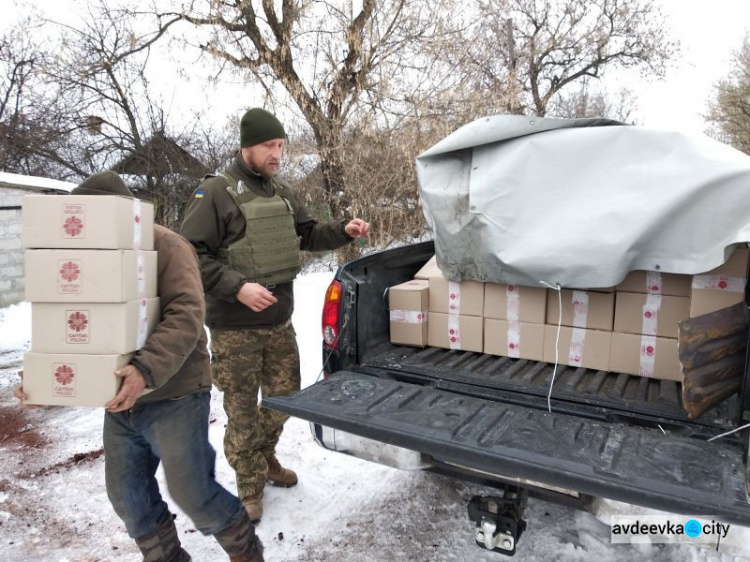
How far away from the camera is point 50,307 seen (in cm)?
191

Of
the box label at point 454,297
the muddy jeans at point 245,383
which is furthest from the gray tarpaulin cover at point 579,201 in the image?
the muddy jeans at point 245,383

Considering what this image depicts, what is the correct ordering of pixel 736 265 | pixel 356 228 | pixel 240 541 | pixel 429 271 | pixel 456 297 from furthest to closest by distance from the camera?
pixel 429 271 < pixel 356 228 < pixel 456 297 < pixel 736 265 < pixel 240 541

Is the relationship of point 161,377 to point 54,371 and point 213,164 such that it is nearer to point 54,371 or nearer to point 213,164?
point 54,371

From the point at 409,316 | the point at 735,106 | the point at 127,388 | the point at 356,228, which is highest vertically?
the point at 735,106

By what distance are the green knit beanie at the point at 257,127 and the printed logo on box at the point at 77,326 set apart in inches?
54.8

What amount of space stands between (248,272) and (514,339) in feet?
5.05

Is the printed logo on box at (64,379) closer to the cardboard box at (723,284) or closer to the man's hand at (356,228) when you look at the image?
the man's hand at (356,228)

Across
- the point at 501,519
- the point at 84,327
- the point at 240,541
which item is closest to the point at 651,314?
the point at 501,519

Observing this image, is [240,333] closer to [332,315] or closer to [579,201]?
[332,315]

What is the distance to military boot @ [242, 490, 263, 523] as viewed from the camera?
2.91 meters

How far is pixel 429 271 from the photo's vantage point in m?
3.37

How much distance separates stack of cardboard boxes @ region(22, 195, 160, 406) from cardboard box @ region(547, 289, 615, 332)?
2.09 metres

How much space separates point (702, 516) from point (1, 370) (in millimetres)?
6650

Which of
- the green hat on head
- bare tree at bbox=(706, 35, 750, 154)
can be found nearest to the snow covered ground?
the green hat on head
